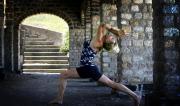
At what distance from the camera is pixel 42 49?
88.8ft

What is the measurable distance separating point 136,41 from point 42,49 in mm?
14179

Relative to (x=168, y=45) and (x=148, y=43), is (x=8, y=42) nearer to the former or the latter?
(x=148, y=43)

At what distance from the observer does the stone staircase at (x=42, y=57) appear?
24938 millimetres

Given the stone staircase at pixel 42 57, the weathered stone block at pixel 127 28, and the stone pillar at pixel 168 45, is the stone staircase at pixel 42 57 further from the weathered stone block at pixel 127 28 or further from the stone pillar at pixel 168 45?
the stone pillar at pixel 168 45

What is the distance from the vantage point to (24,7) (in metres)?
22.7

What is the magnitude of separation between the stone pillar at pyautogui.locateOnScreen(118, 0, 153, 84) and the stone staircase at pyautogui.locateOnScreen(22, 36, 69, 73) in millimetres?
11696

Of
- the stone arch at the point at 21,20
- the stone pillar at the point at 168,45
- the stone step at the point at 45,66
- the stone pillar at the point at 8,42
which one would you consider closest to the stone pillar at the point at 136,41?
the stone pillar at the point at 168,45

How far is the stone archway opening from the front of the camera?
24812 mm

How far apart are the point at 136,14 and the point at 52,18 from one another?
2200cm

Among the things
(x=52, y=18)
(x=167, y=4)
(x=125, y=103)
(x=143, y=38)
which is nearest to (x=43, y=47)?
(x=52, y=18)

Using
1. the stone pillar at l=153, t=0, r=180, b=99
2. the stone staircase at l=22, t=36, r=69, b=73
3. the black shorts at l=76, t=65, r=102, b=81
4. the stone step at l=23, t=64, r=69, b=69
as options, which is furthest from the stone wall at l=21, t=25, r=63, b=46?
the stone pillar at l=153, t=0, r=180, b=99

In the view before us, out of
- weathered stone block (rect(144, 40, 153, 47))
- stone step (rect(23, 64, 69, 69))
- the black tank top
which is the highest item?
weathered stone block (rect(144, 40, 153, 47))

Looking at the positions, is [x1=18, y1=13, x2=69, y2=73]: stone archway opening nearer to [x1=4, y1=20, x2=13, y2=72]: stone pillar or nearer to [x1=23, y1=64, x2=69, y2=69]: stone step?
[x1=23, y1=64, x2=69, y2=69]: stone step

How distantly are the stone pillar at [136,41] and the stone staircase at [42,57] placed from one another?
38.4ft
